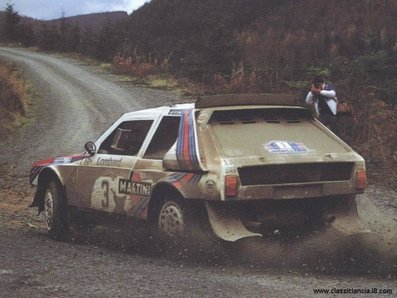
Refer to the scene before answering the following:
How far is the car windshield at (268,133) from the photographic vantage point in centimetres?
570

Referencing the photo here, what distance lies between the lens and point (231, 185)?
537 cm

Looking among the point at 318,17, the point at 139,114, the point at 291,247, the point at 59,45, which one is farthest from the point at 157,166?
the point at 318,17

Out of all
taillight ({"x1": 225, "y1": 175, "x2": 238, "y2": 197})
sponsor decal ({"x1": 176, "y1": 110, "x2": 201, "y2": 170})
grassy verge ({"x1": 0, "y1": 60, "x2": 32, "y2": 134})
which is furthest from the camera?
grassy verge ({"x1": 0, "y1": 60, "x2": 32, "y2": 134})

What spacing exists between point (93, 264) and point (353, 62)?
10.9m

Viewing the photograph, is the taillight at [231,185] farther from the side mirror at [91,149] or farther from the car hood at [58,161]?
the car hood at [58,161]

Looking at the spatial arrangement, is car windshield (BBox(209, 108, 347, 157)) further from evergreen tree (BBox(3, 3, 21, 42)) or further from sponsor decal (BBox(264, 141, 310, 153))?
evergreen tree (BBox(3, 3, 21, 42))

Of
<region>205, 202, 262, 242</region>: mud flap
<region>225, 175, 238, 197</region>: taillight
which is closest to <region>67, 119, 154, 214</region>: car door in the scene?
<region>205, 202, 262, 242</region>: mud flap

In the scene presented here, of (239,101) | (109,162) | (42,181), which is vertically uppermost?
(239,101)

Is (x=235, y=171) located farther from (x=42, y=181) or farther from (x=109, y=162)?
(x=42, y=181)

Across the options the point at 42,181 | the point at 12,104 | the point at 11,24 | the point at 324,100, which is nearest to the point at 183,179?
the point at 42,181

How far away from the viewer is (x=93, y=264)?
5.56 m

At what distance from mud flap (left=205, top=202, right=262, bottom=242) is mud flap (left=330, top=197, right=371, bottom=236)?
2.99 feet

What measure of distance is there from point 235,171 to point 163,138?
1.30 metres

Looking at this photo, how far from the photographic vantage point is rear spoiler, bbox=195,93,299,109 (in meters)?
6.11
